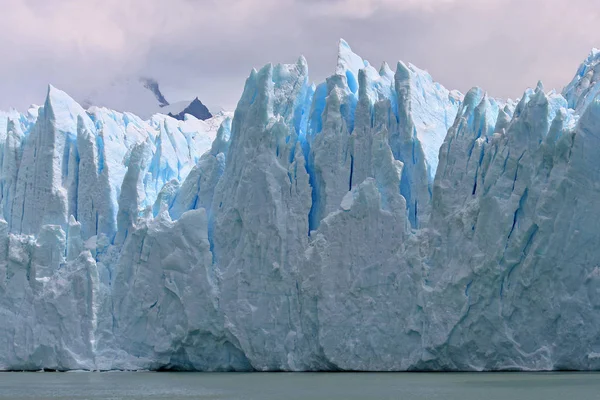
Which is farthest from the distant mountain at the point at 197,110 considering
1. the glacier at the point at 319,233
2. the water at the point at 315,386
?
the water at the point at 315,386

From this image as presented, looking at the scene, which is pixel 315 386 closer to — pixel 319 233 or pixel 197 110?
pixel 319 233

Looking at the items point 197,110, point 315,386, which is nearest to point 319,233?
point 315,386

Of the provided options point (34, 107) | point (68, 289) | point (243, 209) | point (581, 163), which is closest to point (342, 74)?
point (243, 209)

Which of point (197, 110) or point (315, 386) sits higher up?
point (197, 110)

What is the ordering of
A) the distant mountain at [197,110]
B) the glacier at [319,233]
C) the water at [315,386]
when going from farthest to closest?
the distant mountain at [197,110] → the glacier at [319,233] → the water at [315,386]

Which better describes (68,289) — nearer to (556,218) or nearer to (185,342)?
(185,342)

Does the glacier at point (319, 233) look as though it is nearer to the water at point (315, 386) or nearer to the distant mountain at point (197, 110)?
the water at point (315, 386)
